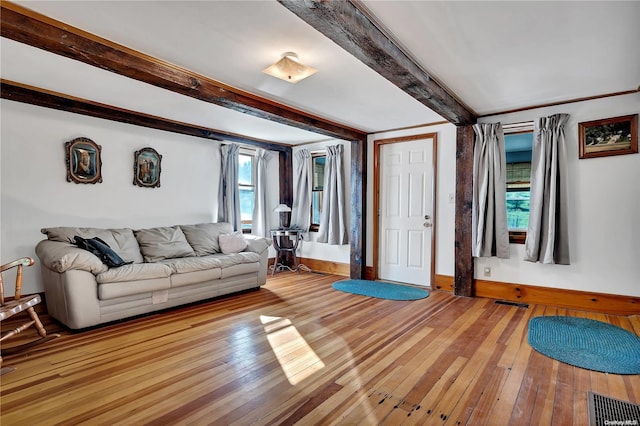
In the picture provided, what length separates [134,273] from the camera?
3.34m

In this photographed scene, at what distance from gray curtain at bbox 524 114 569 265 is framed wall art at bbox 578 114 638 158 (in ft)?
0.71

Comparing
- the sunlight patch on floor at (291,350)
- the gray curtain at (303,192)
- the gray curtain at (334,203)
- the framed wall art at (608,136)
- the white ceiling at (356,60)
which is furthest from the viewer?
the gray curtain at (303,192)

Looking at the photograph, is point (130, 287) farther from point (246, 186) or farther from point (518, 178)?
point (518, 178)

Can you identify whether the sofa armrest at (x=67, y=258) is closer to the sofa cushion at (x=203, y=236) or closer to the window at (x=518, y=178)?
the sofa cushion at (x=203, y=236)

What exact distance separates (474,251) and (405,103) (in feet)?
6.83

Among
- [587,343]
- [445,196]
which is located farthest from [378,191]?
[587,343]

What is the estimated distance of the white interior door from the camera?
15.9 ft

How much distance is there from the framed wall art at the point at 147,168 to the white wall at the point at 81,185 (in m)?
0.06

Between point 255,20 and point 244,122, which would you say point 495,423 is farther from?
point 244,122

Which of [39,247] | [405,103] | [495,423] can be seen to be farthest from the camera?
[405,103]

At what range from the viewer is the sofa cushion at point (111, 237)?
11.5 ft

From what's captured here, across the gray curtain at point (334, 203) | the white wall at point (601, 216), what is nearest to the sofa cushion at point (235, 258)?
the gray curtain at point (334, 203)

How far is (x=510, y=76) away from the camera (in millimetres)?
3047

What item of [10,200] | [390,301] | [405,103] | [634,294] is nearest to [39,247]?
[10,200]
